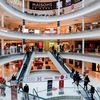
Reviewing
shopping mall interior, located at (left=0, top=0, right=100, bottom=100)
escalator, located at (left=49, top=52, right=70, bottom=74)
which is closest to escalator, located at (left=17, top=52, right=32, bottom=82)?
shopping mall interior, located at (left=0, top=0, right=100, bottom=100)

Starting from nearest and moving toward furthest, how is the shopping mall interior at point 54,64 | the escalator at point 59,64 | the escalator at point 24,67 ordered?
the shopping mall interior at point 54,64
the escalator at point 24,67
the escalator at point 59,64

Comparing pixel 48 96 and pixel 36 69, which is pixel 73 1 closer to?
pixel 36 69

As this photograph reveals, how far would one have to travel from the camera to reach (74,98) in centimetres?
2466

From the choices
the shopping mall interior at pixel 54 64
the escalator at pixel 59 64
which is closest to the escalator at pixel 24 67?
the shopping mall interior at pixel 54 64

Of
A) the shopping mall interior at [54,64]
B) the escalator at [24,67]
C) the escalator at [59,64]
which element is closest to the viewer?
the shopping mall interior at [54,64]

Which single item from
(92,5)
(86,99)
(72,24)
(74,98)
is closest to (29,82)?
(74,98)

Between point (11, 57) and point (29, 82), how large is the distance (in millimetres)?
4932

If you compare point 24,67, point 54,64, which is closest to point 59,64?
point 54,64

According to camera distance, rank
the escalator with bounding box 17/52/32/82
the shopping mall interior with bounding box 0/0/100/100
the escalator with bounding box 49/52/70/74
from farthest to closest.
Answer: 1. the escalator with bounding box 49/52/70/74
2. the escalator with bounding box 17/52/32/82
3. the shopping mall interior with bounding box 0/0/100/100

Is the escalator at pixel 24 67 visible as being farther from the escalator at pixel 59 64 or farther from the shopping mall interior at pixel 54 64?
the escalator at pixel 59 64

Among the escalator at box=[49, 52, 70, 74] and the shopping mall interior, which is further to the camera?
the escalator at box=[49, 52, 70, 74]

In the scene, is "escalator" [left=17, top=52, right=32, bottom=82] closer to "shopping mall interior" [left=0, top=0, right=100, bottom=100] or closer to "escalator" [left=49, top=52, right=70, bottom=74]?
"shopping mall interior" [left=0, top=0, right=100, bottom=100]

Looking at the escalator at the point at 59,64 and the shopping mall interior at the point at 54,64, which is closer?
the shopping mall interior at the point at 54,64

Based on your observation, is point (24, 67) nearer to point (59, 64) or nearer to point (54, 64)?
point (59, 64)
